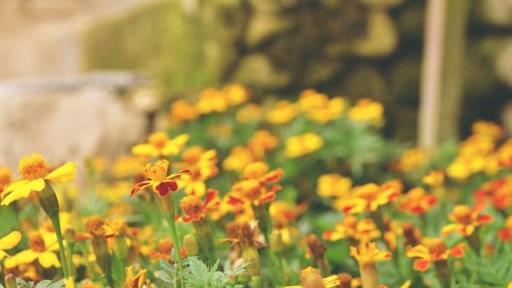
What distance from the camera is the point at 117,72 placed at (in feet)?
13.2

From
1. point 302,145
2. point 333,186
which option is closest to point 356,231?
point 333,186

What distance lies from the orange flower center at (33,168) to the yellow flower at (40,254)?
0.49 feet

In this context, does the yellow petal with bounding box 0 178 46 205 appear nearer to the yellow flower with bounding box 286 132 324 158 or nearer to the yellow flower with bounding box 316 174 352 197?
the yellow flower with bounding box 316 174 352 197

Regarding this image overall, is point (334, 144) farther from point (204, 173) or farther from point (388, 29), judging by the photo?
point (204, 173)

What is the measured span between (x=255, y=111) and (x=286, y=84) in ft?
1.27

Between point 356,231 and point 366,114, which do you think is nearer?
point 356,231

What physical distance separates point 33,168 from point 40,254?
0.62 feet

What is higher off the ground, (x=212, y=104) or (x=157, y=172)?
(x=212, y=104)

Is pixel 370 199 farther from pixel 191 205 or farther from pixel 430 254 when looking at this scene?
pixel 191 205

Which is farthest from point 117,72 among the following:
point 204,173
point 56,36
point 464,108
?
point 204,173

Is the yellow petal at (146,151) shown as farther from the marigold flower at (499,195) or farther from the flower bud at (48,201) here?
the marigold flower at (499,195)

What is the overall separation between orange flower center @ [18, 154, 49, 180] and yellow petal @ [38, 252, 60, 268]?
0.55 ft

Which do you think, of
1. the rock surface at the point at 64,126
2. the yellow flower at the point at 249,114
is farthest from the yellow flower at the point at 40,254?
the rock surface at the point at 64,126

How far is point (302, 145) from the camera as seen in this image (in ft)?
7.86
